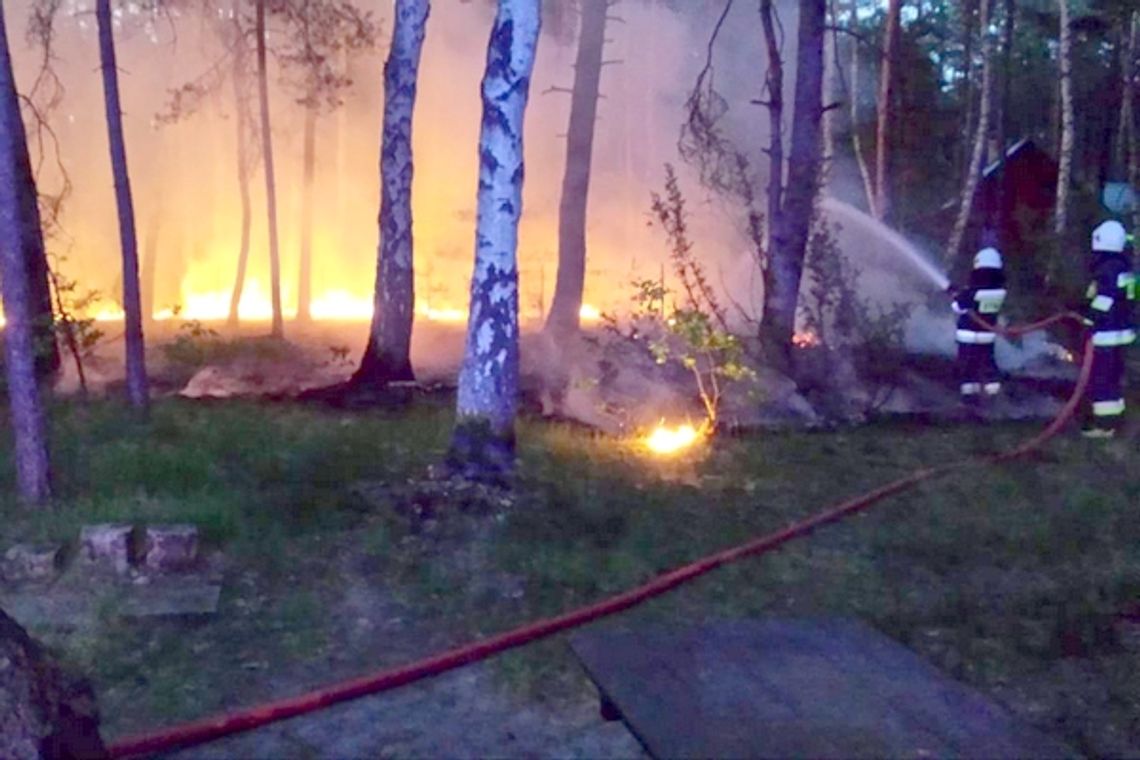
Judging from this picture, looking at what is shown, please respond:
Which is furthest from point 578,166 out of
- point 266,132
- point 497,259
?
point 497,259

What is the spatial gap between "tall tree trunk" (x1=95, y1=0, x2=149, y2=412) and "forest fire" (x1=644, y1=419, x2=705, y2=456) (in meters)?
4.09

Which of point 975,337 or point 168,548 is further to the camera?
point 975,337

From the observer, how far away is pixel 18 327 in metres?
6.88

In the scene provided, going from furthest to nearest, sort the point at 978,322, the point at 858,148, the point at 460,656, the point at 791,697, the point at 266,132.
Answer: the point at 858,148 → the point at 266,132 → the point at 978,322 → the point at 460,656 → the point at 791,697

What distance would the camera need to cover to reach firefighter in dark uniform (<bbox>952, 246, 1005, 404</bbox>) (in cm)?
1148

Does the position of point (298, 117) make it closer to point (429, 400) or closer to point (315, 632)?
point (429, 400)

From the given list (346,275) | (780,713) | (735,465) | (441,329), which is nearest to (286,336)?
(441,329)

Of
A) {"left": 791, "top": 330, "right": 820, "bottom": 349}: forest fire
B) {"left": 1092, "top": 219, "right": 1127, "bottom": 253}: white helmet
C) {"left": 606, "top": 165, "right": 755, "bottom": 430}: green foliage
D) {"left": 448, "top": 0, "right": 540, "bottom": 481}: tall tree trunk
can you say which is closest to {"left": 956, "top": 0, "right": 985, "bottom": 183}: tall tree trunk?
{"left": 791, "top": 330, "right": 820, "bottom": 349}: forest fire

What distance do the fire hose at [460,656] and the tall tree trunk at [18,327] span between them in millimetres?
3092

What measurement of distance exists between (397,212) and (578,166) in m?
4.63

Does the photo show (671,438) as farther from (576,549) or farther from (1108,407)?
(1108,407)

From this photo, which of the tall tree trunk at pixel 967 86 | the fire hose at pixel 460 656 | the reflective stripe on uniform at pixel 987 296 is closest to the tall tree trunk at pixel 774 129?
the reflective stripe on uniform at pixel 987 296

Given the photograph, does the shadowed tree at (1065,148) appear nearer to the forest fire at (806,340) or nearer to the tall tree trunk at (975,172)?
the tall tree trunk at (975,172)

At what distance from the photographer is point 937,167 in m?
33.3
